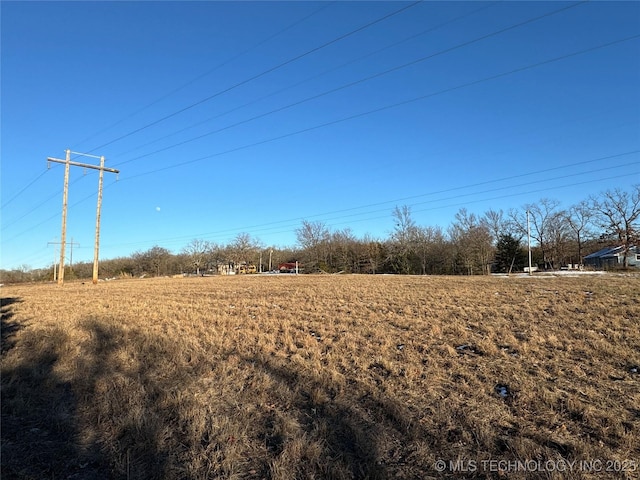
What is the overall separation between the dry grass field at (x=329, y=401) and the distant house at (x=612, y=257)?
75812 millimetres

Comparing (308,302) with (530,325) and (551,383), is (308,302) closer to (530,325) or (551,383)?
(530,325)

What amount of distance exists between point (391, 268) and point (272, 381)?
61.7m

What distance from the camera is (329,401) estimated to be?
570 centimetres

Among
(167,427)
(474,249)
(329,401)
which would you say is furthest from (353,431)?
(474,249)

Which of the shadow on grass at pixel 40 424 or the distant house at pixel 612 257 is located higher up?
the distant house at pixel 612 257

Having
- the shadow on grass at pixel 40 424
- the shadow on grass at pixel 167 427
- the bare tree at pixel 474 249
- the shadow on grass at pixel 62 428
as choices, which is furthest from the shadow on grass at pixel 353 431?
the bare tree at pixel 474 249

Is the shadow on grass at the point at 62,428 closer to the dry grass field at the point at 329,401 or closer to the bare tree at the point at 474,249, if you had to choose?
the dry grass field at the point at 329,401

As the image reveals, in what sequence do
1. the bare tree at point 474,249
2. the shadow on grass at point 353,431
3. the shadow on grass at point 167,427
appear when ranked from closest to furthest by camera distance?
the shadow on grass at point 353,431 → the shadow on grass at point 167,427 → the bare tree at point 474,249

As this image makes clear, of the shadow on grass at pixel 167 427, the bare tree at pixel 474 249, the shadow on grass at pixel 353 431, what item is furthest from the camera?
the bare tree at pixel 474 249

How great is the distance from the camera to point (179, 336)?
10.5 metres

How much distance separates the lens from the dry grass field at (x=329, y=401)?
4074 mm

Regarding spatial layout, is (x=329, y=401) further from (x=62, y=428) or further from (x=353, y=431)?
(x=62, y=428)

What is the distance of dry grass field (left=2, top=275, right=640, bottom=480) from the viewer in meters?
4.07

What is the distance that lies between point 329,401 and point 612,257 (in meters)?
91.3
